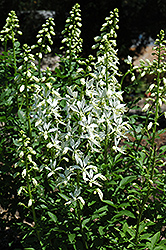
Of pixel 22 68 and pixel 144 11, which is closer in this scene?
pixel 22 68

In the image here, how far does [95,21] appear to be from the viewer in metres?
7.30

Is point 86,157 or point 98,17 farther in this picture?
point 98,17

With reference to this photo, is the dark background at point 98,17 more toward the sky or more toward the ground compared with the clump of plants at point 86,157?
more toward the sky

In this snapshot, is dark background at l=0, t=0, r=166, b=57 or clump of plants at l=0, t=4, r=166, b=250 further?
dark background at l=0, t=0, r=166, b=57

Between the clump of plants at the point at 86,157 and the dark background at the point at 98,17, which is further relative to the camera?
the dark background at the point at 98,17

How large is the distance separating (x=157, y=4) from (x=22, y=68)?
7837 millimetres

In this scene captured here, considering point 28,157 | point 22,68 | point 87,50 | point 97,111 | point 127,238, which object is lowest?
point 127,238

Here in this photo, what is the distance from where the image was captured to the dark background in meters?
7.28

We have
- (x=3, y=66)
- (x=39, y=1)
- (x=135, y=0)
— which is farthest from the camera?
(x=39, y=1)

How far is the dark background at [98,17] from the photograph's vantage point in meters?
7.28

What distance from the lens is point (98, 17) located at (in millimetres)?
7312

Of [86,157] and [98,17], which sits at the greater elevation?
[98,17]

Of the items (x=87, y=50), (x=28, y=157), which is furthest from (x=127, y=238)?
(x=87, y=50)

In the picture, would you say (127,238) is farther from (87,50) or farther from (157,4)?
(157,4)
